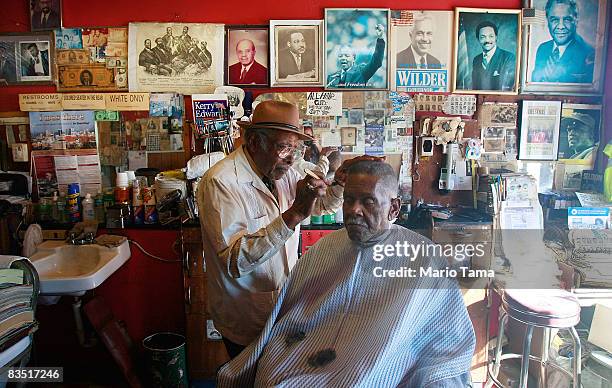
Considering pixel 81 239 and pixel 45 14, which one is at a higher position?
pixel 45 14

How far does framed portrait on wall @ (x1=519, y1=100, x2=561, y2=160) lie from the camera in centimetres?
264

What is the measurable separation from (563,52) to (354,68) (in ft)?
3.98

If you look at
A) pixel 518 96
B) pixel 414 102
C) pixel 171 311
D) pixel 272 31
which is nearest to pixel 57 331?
pixel 171 311

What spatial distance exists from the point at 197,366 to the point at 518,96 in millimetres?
2406

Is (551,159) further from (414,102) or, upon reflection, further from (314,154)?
(314,154)

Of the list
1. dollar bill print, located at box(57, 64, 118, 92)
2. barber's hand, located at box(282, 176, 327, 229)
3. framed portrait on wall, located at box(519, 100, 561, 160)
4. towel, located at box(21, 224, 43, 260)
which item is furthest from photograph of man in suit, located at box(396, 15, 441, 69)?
towel, located at box(21, 224, 43, 260)

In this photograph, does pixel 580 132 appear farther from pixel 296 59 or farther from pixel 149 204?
pixel 149 204

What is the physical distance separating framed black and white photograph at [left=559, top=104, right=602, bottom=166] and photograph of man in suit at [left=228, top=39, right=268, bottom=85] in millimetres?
1790

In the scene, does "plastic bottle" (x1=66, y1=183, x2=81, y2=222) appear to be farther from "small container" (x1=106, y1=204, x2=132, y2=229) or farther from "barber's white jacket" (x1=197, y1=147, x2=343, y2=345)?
"barber's white jacket" (x1=197, y1=147, x2=343, y2=345)

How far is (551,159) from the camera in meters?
2.67

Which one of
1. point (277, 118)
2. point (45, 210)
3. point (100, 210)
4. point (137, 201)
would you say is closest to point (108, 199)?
point (100, 210)

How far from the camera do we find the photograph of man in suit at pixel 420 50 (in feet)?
8.44

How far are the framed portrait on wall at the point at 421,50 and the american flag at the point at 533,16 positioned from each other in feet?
1.40

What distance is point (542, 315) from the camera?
1771mm
